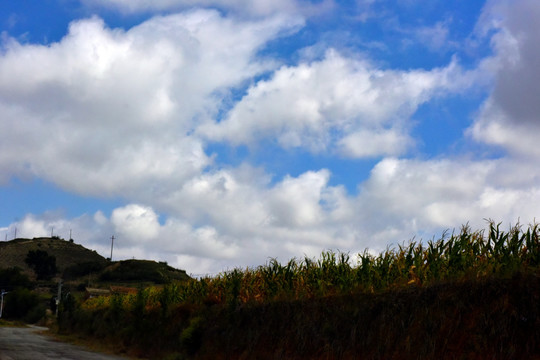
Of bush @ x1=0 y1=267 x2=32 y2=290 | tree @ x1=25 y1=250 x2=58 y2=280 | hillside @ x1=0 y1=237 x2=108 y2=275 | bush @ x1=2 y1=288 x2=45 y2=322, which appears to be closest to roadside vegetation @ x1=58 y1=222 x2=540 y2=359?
bush @ x1=2 y1=288 x2=45 y2=322

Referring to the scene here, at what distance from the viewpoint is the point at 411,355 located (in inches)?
437

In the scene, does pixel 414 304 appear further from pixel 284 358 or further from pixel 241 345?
pixel 241 345

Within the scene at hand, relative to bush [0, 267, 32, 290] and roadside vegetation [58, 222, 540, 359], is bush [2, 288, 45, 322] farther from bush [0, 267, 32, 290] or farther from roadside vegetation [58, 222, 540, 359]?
roadside vegetation [58, 222, 540, 359]

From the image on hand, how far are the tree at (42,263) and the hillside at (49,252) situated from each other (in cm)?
248

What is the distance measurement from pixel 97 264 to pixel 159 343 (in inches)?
4877

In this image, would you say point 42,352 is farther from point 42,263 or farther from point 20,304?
point 42,263

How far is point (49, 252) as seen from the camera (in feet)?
552

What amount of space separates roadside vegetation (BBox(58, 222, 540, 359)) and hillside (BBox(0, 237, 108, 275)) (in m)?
147

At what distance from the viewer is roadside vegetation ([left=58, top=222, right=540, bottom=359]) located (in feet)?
32.9

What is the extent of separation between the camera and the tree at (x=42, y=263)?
151400 mm

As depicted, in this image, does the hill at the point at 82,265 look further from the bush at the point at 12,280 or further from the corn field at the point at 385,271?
the corn field at the point at 385,271

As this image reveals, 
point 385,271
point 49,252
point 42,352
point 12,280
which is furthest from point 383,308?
point 49,252

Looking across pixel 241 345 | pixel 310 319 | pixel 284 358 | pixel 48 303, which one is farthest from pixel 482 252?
pixel 48 303

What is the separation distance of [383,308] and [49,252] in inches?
6781
